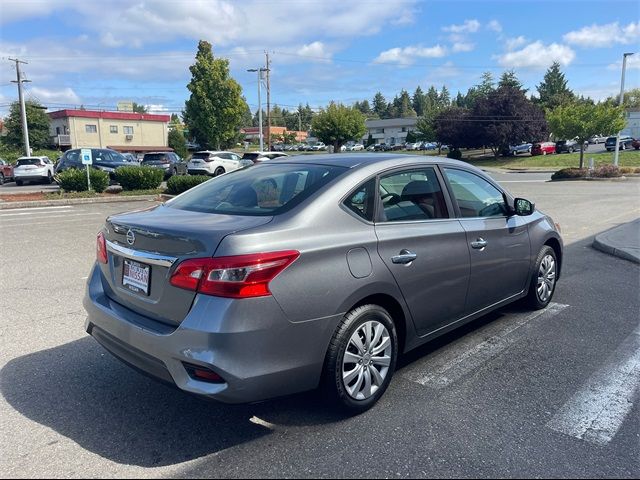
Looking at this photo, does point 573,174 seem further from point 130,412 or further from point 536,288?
point 130,412

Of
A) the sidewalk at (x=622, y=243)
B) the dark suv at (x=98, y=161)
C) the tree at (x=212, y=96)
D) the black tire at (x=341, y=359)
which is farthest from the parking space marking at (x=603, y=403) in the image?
the tree at (x=212, y=96)

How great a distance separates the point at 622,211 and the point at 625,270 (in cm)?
823

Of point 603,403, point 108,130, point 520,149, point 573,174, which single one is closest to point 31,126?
point 108,130

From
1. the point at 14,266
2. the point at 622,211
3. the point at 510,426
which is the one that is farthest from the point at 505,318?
the point at 622,211

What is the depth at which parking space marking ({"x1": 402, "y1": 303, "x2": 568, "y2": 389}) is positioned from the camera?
3832 millimetres

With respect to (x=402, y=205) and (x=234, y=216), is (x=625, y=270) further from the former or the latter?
(x=234, y=216)

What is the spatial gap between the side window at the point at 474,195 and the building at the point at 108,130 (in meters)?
57.8

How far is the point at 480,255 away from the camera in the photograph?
417 centimetres

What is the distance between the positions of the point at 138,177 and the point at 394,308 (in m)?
16.9

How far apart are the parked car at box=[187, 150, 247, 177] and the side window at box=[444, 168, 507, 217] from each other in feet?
71.9

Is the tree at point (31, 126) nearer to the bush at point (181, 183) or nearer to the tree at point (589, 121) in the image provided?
the bush at point (181, 183)

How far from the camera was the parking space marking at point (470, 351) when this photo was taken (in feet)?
12.6

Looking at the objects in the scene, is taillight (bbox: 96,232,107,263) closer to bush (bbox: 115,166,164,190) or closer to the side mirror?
the side mirror

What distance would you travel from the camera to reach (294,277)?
284 centimetres
